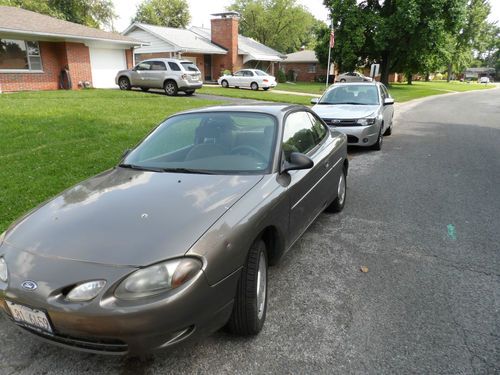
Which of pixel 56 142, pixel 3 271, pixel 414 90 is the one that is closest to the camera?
pixel 3 271

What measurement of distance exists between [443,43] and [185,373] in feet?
113

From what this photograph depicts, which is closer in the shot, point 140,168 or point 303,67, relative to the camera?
point 140,168

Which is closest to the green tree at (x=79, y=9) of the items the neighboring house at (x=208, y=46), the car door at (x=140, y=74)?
the neighboring house at (x=208, y=46)

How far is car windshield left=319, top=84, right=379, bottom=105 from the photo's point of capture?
9.59 m

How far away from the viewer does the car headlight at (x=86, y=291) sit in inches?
81.0

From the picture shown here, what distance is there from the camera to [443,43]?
101 feet

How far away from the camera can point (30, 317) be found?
7.16ft

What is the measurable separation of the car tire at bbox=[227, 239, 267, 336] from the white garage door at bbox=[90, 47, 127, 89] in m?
21.6

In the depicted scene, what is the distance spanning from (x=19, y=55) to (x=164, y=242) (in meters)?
20.3

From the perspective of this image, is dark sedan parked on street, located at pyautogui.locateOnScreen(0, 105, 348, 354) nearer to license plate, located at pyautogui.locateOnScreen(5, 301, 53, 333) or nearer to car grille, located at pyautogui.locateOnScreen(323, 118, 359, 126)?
license plate, located at pyautogui.locateOnScreen(5, 301, 53, 333)

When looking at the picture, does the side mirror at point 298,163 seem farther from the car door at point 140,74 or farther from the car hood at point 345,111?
the car door at point 140,74

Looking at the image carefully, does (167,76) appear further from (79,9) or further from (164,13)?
(164,13)

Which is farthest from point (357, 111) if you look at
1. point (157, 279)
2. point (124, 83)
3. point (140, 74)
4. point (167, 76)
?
point (124, 83)

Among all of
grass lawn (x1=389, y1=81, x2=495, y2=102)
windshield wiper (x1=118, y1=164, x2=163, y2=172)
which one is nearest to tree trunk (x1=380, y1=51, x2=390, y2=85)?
grass lawn (x1=389, y1=81, x2=495, y2=102)
